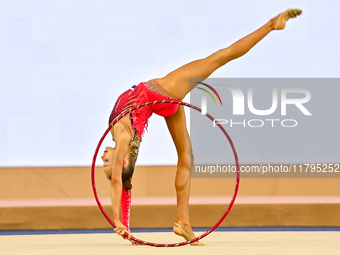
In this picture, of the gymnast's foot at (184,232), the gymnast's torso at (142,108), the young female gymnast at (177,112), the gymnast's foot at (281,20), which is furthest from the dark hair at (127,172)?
the gymnast's foot at (281,20)

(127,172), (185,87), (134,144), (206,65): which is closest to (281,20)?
(206,65)

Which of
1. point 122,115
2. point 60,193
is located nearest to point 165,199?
point 60,193

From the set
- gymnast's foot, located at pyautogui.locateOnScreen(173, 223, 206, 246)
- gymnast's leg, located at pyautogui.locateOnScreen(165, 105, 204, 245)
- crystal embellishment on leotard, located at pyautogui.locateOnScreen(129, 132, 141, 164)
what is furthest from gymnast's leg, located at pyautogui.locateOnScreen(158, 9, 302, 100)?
gymnast's foot, located at pyautogui.locateOnScreen(173, 223, 206, 246)

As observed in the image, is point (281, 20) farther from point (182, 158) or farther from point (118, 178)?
point (118, 178)

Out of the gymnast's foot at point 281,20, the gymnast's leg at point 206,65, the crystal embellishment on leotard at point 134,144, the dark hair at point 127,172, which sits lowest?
the dark hair at point 127,172

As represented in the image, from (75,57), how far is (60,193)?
4.26 feet

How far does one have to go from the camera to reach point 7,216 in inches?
177

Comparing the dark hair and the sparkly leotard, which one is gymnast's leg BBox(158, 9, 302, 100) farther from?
the dark hair

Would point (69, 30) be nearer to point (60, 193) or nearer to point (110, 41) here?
point (110, 41)

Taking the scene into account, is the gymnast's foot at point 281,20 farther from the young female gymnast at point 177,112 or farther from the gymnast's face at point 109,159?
the gymnast's face at point 109,159

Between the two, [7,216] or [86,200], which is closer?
[7,216]

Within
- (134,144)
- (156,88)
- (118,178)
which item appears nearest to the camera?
(118,178)

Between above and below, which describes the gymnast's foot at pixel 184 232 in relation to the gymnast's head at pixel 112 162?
below

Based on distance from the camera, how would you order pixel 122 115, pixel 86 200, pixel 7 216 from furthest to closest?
pixel 86 200
pixel 7 216
pixel 122 115
